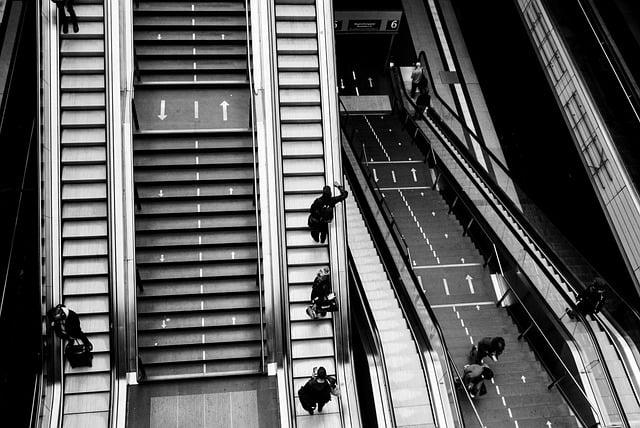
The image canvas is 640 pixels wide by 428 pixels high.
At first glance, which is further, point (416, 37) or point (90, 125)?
point (416, 37)

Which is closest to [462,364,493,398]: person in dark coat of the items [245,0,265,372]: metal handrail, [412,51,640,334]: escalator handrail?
[412,51,640,334]: escalator handrail

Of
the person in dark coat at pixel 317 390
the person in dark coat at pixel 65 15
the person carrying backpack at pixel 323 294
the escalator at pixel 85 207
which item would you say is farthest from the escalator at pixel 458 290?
the person in dark coat at pixel 65 15

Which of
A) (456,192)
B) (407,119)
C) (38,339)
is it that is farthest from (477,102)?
(38,339)

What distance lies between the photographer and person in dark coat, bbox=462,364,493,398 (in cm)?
1448

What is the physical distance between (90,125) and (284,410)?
22.7 feet

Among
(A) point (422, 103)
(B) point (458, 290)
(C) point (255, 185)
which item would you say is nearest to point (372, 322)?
(C) point (255, 185)

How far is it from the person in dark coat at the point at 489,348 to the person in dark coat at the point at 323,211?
387cm

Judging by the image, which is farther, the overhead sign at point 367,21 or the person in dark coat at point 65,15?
the overhead sign at point 367,21

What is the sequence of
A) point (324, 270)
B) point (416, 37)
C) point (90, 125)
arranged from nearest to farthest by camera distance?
point (324, 270), point (90, 125), point (416, 37)

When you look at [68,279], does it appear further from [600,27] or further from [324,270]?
[600,27]

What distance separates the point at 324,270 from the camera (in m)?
13.7

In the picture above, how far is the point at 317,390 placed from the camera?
12586mm

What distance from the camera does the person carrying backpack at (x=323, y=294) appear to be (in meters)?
13.5

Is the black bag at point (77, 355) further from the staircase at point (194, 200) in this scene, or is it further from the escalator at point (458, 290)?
the escalator at point (458, 290)
